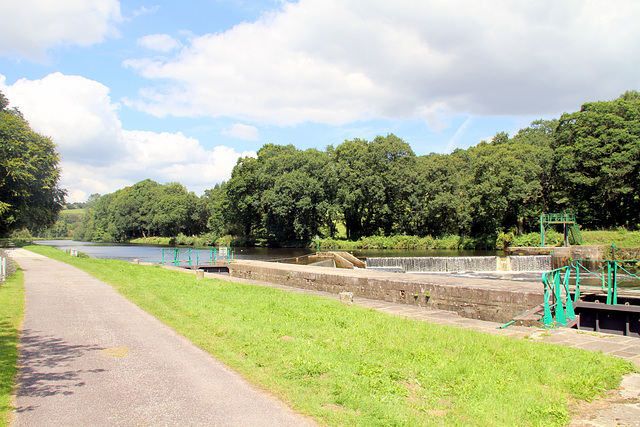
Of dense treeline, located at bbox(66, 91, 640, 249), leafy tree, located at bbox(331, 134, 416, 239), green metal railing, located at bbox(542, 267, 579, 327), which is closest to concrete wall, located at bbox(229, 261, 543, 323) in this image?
green metal railing, located at bbox(542, 267, 579, 327)

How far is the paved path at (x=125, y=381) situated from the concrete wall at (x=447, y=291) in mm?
7644

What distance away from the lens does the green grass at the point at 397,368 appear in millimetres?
4305

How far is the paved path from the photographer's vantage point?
14.0 feet

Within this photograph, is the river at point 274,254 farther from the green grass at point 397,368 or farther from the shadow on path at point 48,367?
the shadow on path at point 48,367

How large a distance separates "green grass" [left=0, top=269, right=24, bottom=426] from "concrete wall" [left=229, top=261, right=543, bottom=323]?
10.0 meters

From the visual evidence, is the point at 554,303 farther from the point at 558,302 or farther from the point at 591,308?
the point at 591,308

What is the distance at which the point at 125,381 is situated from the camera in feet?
17.5

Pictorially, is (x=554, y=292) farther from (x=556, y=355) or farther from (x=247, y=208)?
(x=247, y=208)

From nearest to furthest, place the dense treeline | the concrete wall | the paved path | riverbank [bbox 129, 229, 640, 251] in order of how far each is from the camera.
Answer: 1. the paved path
2. the concrete wall
3. riverbank [bbox 129, 229, 640, 251]
4. the dense treeline

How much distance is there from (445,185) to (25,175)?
48231 mm

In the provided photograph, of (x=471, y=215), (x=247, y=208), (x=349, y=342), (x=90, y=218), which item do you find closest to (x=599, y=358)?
(x=349, y=342)

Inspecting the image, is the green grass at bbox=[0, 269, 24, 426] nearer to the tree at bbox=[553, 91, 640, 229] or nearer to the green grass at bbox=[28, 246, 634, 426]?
the green grass at bbox=[28, 246, 634, 426]

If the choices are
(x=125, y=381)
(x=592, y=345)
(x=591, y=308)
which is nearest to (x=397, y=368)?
(x=125, y=381)

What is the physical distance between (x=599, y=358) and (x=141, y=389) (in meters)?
6.30
